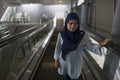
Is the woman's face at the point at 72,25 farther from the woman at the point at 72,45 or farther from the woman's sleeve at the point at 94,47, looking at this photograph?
the woman's sleeve at the point at 94,47

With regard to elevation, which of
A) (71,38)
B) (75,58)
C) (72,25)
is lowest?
(75,58)

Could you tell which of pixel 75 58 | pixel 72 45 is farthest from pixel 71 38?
pixel 75 58

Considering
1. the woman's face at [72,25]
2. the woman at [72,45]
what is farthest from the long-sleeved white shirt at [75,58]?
the woman's face at [72,25]

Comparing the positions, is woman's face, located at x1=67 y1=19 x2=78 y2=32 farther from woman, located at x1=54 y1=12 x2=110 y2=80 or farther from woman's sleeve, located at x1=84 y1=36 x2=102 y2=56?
woman's sleeve, located at x1=84 y1=36 x2=102 y2=56

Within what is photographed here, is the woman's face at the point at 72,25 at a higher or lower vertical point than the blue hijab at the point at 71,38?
higher

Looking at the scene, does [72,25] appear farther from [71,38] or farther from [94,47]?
[94,47]

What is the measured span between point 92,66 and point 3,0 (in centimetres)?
2093

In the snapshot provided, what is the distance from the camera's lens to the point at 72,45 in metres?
3.17

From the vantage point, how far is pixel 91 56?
620 cm

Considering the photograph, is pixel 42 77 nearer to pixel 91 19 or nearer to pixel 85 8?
pixel 91 19

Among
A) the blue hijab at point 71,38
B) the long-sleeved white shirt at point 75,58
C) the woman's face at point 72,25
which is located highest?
the woman's face at point 72,25

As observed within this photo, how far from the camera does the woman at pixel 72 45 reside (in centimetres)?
312

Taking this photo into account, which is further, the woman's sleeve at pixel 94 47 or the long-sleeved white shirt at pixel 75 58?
the long-sleeved white shirt at pixel 75 58

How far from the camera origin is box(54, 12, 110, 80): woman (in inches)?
123
